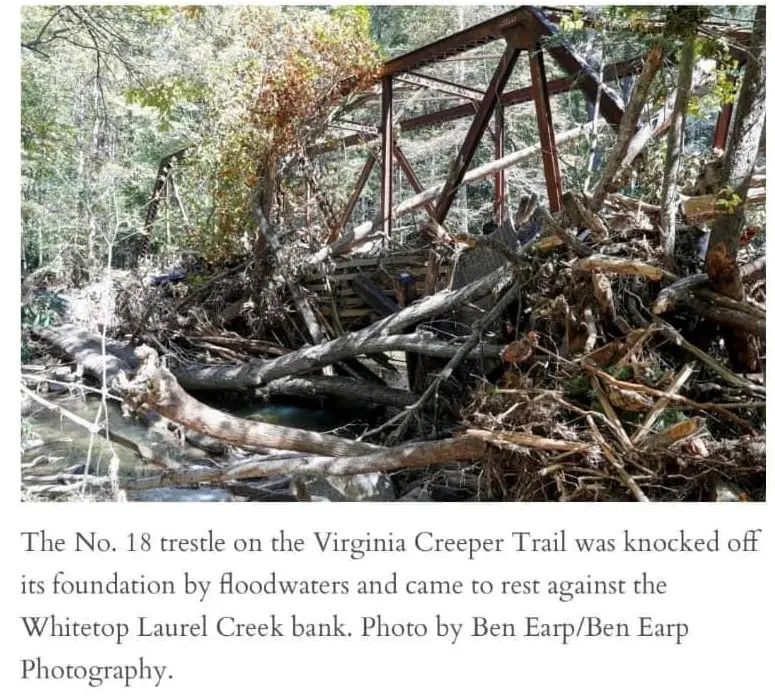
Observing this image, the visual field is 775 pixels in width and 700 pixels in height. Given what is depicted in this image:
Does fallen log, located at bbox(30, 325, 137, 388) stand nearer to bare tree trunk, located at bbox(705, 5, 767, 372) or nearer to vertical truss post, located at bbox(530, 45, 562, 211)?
vertical truss post, located at bbox(530, 45, 562, 211)

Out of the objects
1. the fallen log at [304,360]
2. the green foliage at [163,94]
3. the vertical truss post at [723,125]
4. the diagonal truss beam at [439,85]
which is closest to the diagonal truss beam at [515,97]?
the diagonal truss beam at [439,85]

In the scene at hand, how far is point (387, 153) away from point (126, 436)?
5864 mm

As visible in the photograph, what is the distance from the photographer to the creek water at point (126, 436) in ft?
20.4

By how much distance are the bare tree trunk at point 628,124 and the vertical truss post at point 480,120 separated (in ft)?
8.30

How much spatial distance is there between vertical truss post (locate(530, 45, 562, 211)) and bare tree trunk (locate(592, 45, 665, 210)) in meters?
1.66

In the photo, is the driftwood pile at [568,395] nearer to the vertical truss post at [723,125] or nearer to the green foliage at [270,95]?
the vertical truss post at [723,125]

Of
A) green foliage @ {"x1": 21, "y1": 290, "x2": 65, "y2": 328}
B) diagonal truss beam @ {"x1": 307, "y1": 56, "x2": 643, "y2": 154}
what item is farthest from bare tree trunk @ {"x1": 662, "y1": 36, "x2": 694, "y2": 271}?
green foliage @ {"x1": 21, "y1": 290, "x2": 65, "y2": 328}

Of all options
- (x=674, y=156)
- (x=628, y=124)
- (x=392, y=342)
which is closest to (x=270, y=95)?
(x=392, y=342)

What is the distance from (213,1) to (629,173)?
391 centimetres

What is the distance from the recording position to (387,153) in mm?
10344

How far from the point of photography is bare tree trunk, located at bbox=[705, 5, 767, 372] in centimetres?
488

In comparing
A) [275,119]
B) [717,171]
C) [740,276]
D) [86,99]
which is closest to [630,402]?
[740,276]

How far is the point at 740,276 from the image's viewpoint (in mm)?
5191
